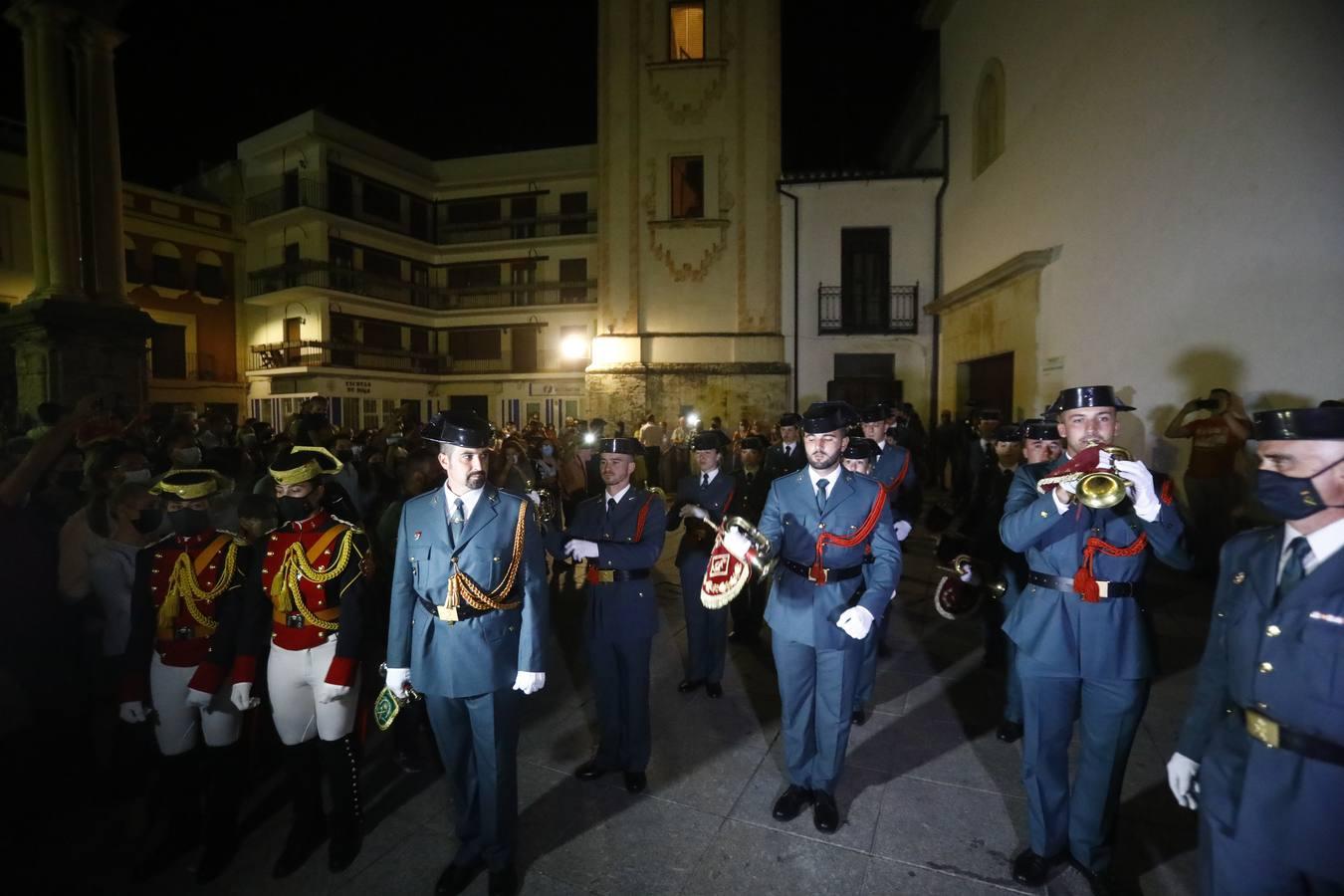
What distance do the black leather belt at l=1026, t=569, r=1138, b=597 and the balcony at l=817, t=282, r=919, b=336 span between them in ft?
51.5

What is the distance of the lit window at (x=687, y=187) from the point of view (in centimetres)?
1877

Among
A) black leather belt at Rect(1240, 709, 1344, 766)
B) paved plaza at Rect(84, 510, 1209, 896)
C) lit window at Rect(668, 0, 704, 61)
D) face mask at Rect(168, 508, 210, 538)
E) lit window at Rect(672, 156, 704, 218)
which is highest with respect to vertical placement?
lit window at Rect(668, 0, 704, 61)

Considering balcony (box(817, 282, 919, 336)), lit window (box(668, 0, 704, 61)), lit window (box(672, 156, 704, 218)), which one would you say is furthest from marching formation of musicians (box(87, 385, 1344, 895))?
lit window (box(668, 0, 704, 61))

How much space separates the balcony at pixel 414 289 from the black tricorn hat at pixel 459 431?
27.5 m

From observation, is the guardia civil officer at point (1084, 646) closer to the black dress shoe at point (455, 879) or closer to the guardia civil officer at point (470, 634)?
the guardia civil officer at point (470, 634)

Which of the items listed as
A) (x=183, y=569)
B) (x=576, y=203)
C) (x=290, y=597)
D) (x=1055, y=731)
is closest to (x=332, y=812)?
(x=290, y=597)

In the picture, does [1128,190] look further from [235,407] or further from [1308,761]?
[235,407]

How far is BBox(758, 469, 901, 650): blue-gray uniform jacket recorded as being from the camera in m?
3.38

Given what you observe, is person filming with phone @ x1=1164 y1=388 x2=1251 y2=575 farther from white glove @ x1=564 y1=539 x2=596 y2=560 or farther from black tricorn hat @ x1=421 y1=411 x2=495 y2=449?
black tricorn hat @ x1=421 y1=411 x2=495 y2=449

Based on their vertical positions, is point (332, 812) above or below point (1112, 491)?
below

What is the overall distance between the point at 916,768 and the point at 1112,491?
2260mm

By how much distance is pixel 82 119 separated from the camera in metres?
10.2

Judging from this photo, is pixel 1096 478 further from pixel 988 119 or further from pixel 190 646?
pixel 988 119

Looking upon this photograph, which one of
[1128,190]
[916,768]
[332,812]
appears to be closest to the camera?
[332,812]
